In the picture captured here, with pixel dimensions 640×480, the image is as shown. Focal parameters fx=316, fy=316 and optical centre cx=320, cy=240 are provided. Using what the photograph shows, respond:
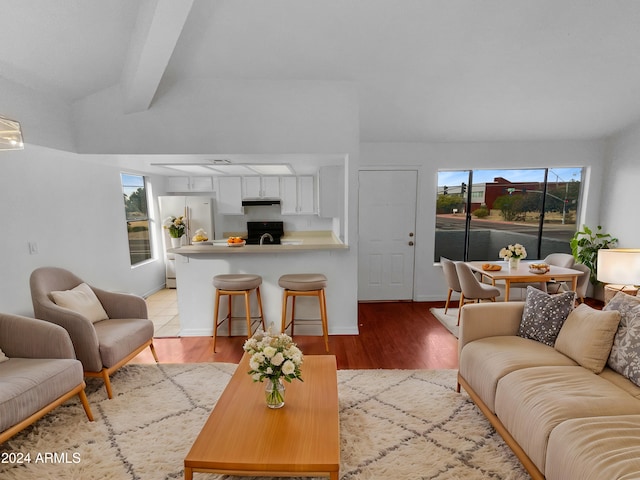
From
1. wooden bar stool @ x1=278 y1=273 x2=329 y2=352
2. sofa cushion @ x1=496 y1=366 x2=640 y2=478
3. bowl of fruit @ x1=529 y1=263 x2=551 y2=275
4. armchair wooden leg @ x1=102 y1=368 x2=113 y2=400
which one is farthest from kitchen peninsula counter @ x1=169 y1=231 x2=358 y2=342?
bowl of fruit @ x1=529 y1=263 x2=551 y2=275

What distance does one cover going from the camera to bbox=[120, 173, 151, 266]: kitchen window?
489 centimetres

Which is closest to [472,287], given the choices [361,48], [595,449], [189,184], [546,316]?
[546,316]

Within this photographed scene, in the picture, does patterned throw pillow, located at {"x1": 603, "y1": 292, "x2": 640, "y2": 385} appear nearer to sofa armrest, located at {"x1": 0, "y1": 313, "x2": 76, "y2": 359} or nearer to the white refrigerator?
sofa armrest, located at {"x1": 0, "y1": 313, "x2": 76, "y2": 359}

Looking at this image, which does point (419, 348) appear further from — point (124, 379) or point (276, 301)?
point (124, 379)

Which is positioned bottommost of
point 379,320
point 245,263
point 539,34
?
point 379,320

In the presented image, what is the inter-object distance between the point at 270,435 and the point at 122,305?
7.12 feet

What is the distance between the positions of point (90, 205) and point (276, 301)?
256 centimetres

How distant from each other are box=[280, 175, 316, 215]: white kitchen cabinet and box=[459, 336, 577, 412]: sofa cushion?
13.0ft

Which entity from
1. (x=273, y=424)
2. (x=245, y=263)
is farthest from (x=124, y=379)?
(x=273, y=424)

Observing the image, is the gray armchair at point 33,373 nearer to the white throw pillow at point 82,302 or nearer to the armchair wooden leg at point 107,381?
the armchair wooden leg at point 107,381

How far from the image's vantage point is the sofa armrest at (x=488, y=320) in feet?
7.85

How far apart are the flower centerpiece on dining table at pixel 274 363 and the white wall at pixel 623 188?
5.17 m

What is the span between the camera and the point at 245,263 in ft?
11.8

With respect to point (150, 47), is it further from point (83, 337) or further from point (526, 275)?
point (526, 275)
